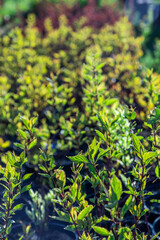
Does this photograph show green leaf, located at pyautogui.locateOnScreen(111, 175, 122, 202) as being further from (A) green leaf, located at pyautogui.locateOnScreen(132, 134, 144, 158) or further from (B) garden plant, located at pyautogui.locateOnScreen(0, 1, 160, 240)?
(A) green leaf, located at pyautogui.locateOnScreen(132, 134, 144, 158)

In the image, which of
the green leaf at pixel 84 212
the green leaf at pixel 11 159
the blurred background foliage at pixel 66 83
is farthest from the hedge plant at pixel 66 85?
the green leaf at pixel 84 212

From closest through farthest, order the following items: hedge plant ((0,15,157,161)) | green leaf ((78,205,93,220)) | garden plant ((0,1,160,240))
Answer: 1. green leaf ((78,205,93,220))
2. garden plant ((0,1,160,240))
3. hedge plant ((0,15,157,161))

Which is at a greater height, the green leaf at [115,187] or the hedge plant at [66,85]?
the hedge plant at [66,85]

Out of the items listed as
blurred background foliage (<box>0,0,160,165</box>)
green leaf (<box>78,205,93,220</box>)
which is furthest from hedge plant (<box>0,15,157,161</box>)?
green leaf (<box>78,205,93,220</box>)

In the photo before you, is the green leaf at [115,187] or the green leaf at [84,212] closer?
the green leaf at [115,187]

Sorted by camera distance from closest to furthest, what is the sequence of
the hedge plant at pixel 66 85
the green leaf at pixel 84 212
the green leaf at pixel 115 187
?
the green leaf at pixel 115 187 < the green leaf at pixel 84 212 < the hedge plant at pixel 66 85

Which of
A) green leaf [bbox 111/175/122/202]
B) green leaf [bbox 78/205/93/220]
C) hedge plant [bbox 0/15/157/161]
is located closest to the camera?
green leaf [bbox 111/175/122/202]

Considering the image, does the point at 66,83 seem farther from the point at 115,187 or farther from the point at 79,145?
the point at 115,187

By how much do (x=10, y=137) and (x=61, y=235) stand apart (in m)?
1.03

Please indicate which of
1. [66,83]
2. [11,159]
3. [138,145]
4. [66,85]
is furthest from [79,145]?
[66,83]

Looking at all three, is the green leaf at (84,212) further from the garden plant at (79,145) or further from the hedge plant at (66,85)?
the hedge plant at (66,85)

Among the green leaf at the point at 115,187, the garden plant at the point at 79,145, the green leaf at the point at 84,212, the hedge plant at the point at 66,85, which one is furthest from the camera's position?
the hedge plant at the point at 66,85

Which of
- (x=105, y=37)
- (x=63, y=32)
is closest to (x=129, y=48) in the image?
(x=105, y=37)

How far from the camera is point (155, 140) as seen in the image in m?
1.50
